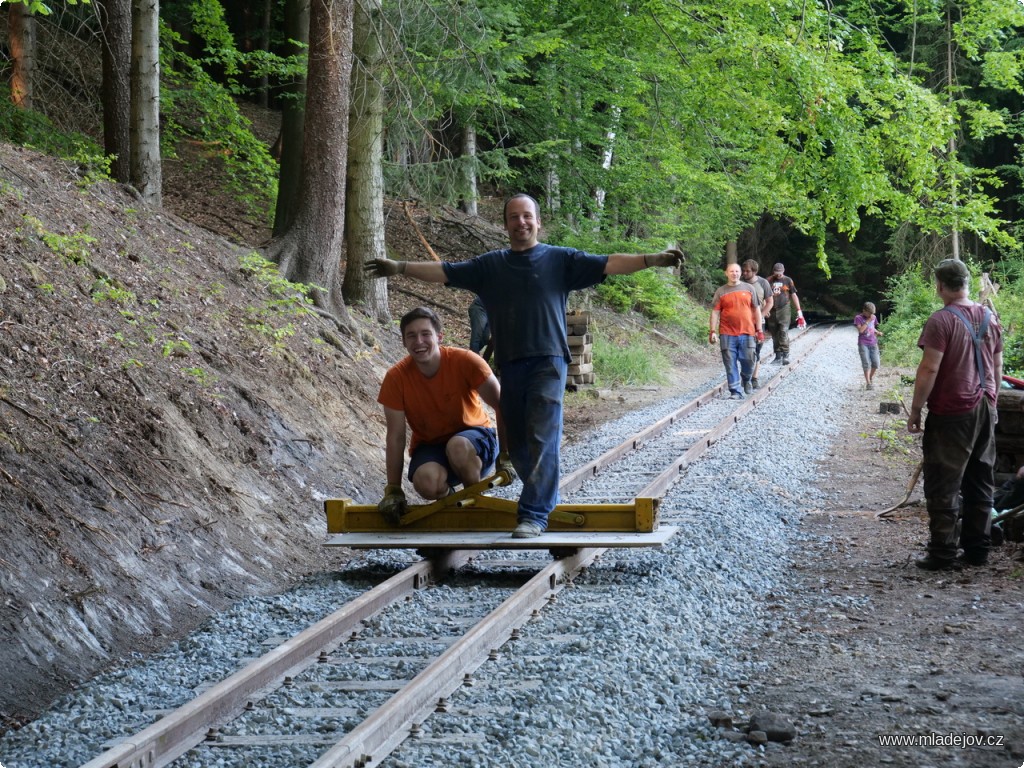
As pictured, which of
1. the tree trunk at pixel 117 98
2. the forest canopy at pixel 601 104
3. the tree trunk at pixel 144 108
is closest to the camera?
the tree trunk at pixel 144 108

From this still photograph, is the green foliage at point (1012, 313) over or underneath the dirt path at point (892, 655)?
over

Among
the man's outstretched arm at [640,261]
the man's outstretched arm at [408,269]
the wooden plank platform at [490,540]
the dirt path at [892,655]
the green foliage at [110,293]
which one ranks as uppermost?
Answer: the man's outstretched arm at [640,261]

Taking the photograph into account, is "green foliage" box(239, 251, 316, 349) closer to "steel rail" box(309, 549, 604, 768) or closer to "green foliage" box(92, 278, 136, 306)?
"green foliage" box(92, 278, 136, 306)

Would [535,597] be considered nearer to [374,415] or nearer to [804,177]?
[374,415]

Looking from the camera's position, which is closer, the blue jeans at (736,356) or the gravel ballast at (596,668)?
the gravel ballast at (596,668)

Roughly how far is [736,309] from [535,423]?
Answer: 1039 centimetres

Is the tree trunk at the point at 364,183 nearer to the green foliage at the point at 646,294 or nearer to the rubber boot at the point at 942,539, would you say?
the rubber boot at the point at 942,539

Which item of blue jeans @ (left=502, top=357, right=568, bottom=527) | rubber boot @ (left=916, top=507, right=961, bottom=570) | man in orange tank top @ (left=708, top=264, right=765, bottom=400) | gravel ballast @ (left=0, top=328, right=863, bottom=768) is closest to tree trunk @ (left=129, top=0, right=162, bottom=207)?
gravel ballast @ (left=0, top=328, right=863, bottom=768)

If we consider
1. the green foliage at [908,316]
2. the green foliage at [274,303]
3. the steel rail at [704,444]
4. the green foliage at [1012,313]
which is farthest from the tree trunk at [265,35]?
the green foliage at [1012,313]

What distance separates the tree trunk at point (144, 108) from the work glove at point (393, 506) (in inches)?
284

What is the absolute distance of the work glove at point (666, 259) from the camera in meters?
6.19

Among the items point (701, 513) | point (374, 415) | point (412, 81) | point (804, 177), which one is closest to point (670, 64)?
point (804, 177)

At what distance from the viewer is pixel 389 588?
6422 mm

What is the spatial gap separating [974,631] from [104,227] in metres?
8.80
